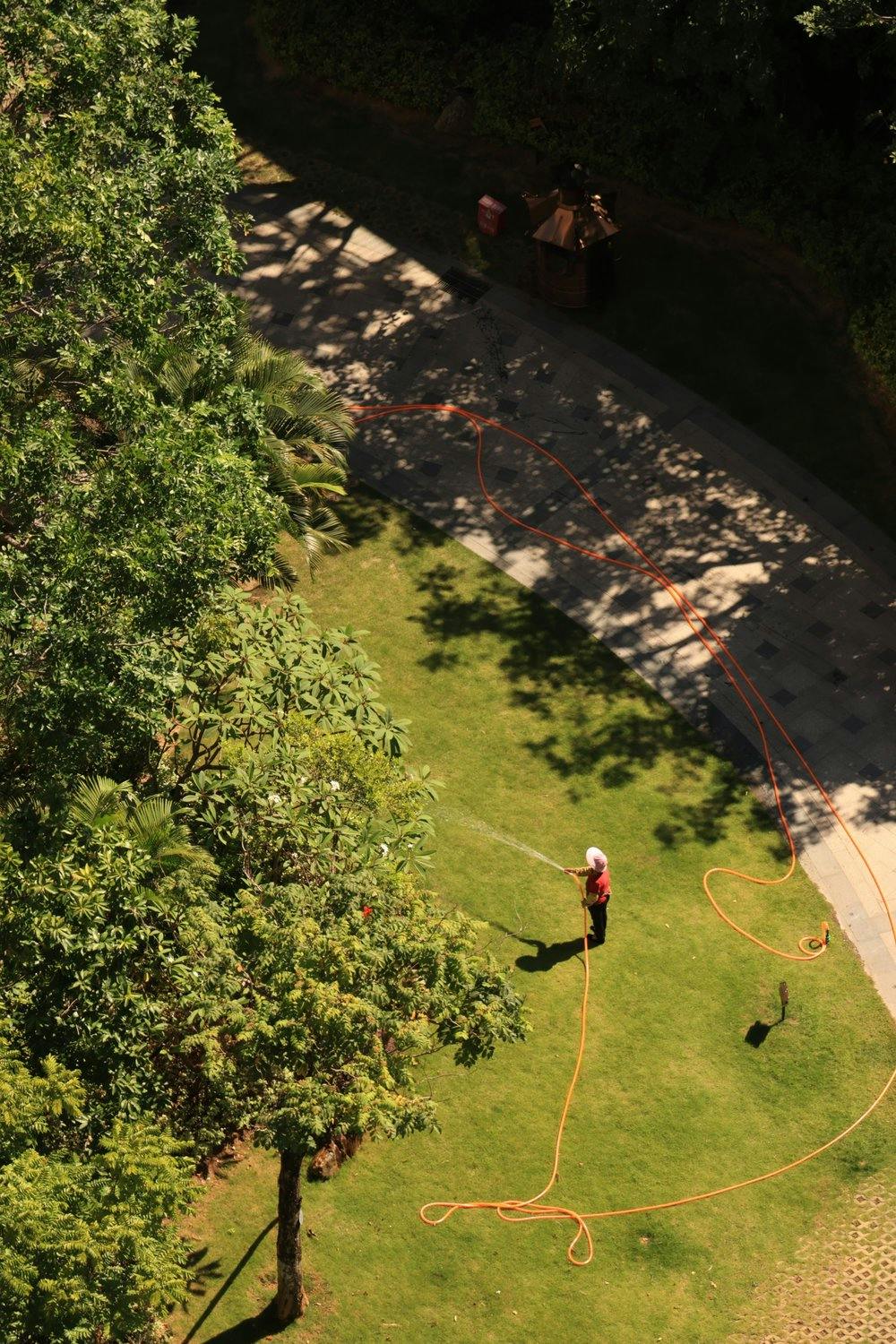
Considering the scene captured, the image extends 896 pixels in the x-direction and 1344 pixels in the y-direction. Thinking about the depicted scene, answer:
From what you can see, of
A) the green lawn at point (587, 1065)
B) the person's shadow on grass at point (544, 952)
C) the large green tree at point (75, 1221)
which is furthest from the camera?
the person's shadow on grass at point (544, 952)

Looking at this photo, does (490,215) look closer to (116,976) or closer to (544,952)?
(544,952)

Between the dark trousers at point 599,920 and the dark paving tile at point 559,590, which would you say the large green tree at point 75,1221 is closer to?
the dark trousers at point 599,920

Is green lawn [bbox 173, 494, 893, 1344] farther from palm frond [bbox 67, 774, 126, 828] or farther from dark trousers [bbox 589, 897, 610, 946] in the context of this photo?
palm frond [bbox 67, 774, 126, 828]

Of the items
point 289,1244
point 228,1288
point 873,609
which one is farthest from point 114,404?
point 873,609

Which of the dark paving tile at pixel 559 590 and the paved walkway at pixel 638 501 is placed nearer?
the paved walkway at pixel 638 501

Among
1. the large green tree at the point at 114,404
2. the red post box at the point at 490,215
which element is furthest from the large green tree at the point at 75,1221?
the red post box at the point at 490,215

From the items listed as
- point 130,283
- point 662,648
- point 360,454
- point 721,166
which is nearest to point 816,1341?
point 662,648
